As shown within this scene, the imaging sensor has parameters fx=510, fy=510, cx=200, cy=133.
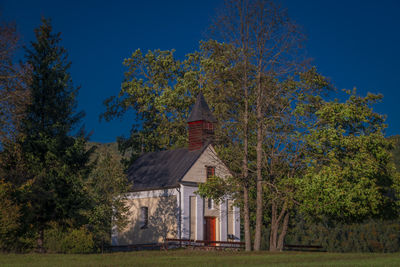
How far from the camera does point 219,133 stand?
2980 cm

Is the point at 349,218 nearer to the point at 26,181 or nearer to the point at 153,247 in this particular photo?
the point at 153,247

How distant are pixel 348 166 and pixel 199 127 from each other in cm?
1367

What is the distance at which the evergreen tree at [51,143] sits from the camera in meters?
27.8

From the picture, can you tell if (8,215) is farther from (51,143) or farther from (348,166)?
(348,166)

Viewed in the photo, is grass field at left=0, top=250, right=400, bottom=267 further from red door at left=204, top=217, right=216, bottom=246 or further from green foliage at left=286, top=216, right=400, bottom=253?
green foliage at left=286, top=216, right=400, bottom=253

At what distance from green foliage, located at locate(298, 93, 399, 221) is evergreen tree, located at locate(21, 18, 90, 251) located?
12.5 metres

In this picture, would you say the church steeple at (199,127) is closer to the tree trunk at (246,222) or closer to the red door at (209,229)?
the red door at (209,229)

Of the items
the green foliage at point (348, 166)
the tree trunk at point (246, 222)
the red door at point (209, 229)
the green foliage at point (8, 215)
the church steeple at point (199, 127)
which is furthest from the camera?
the church steeple at point (199, 127)

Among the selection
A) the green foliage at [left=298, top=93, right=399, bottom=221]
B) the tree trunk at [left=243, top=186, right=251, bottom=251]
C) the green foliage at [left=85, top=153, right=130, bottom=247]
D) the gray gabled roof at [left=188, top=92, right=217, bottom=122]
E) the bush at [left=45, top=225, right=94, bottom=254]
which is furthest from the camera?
the gray gabled roof at [left=188, top=92, right=217, bottom=122]

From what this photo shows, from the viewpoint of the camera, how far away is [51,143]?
2792cm

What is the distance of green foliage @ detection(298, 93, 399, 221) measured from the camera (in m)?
25.8

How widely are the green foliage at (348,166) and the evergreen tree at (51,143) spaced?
12489 millimetres

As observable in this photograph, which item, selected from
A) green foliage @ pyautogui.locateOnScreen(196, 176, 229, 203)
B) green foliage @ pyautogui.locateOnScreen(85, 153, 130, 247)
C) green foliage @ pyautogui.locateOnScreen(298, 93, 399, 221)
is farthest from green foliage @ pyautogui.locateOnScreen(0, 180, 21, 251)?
green foliage @ pyautogui.locateOnScreen(298, 93, 399, 221)

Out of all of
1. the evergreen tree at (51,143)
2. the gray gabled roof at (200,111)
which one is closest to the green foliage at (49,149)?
the evergreen tree at (51,143)
